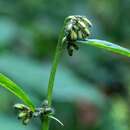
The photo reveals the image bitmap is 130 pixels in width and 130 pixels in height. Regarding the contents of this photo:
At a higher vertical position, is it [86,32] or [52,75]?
[86,32]

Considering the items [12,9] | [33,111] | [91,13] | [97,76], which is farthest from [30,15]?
[33,111]

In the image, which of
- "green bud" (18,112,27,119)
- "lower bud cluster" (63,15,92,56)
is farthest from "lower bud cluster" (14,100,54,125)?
"lower bud cluster" (63,15,92,56)

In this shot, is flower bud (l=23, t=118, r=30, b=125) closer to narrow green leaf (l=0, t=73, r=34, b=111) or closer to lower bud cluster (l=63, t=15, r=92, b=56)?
narrow green leaf (l=0, t=73, r=34, b=111)

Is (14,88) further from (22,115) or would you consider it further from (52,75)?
(52,75)

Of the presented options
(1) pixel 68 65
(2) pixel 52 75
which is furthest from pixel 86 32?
(1) pixel 68 65

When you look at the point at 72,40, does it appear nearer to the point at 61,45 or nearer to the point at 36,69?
the point at 61,45

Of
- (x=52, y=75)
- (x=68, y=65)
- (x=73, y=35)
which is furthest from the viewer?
(x=68, y=65)
